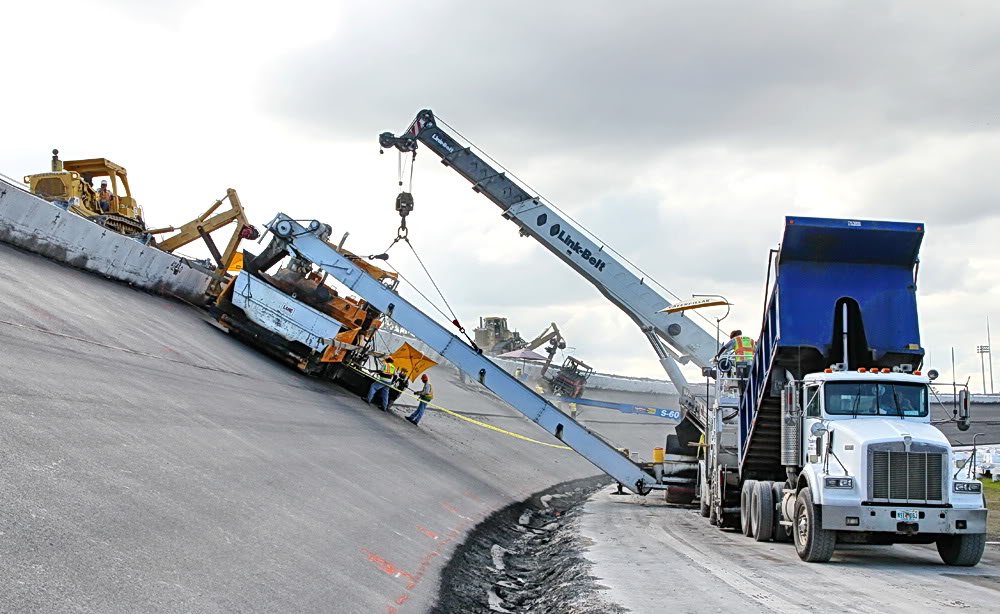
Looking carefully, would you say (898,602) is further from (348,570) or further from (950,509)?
(348,570)

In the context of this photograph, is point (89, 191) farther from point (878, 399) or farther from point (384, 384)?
point (878, 399)

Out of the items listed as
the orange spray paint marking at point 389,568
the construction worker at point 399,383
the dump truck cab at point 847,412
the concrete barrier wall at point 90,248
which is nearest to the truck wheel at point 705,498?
the dump truck cab at point 847,412

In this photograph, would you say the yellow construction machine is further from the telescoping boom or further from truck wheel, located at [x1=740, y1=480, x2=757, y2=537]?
truck wheel, located at [x1=740, y1=480, x2=757, y2=537]

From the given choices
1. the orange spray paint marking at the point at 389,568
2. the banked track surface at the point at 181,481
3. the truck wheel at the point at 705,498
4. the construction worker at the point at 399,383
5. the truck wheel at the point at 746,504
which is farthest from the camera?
the construction worker at the point at 399,383

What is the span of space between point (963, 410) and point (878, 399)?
1259mm

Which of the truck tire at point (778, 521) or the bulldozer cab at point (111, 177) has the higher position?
the bulldozer cab at point (111, 177)

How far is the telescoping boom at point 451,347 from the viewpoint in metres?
26.5

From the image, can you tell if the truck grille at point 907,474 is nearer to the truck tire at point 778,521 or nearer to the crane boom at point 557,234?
the truck tire at point 778,521

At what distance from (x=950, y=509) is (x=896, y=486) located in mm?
808

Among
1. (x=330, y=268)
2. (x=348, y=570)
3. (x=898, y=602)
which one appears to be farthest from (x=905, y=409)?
(x=330, y=268)

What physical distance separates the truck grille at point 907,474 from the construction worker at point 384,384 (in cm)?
1575

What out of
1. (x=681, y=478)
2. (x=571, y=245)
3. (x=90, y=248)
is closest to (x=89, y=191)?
(x=90, y=248)

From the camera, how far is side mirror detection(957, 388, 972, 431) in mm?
16078

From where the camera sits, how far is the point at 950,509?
1512cm
